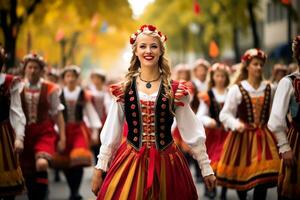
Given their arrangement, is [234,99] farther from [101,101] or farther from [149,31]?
[101,101]

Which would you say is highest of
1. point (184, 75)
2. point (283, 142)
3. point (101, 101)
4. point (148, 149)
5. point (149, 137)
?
point (184, 75)

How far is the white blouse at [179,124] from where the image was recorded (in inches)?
→ 270

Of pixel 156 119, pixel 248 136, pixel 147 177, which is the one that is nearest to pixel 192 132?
pixel 156 119

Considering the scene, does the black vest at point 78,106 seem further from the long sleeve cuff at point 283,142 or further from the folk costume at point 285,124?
the long sleeve cuff at point 283,142

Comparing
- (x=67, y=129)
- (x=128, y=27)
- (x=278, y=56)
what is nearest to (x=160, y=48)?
(x=67, y=129)

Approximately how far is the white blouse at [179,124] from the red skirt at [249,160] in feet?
8.88

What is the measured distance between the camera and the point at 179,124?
6.99m

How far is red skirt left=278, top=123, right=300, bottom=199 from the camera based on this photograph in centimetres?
789

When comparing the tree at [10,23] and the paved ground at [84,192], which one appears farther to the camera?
the tree at [10,23]

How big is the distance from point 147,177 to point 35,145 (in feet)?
11.6

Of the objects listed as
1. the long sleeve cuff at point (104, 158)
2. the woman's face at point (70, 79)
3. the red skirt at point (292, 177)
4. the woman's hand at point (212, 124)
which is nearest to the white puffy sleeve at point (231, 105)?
the woman's hand at point (212, 124)

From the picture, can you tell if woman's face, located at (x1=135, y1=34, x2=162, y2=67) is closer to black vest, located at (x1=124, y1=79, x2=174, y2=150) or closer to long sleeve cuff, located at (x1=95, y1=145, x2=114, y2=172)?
black vest, located at (x1=124, y1=79, x2=174, y2=150)

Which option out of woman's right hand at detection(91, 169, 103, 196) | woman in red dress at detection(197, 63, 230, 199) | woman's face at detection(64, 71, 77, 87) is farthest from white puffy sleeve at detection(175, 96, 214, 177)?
woman's face at detection(64, 71, 77, 87)

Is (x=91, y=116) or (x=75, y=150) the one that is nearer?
(x=75, y=150)
